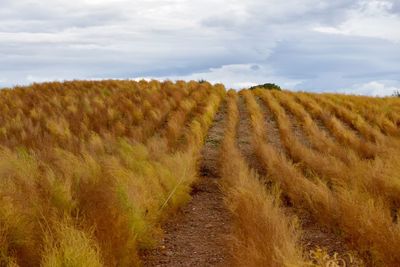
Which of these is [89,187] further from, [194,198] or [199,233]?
[194,198]

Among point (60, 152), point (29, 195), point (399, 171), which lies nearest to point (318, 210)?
point (399, 171)

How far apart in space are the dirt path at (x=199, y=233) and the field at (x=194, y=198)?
2cm

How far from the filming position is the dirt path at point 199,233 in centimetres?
516

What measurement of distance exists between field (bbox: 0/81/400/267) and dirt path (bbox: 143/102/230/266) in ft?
0.05

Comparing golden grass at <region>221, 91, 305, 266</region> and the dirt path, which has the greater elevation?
golden grass at <region>221, 91, 305, 266</region>

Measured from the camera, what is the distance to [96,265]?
3680 mm

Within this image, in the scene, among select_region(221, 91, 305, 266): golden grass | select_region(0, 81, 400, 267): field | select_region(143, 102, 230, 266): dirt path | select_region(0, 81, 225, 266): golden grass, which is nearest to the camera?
select_region(221, 91, 305, 266): golden grass

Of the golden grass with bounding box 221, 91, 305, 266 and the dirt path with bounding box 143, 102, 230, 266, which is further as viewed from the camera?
the dirt path with bounding box 143, 102, 230, 266

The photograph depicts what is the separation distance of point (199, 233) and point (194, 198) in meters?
1.55

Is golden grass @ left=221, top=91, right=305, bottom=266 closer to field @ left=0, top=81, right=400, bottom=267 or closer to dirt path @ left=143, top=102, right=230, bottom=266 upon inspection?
field @ left=0, top=81, right=400, bottom=267

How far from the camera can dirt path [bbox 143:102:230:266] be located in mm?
5160

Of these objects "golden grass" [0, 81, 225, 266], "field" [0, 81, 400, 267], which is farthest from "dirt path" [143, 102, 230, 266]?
"golden grass" [0, 81, 225, 266]

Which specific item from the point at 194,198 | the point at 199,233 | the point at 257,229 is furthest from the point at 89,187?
the point at 194,198

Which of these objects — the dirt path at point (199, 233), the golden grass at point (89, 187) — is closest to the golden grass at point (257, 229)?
the dirt path at point (199, 233)
